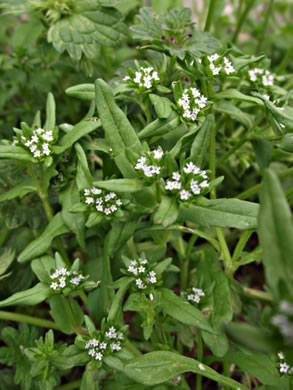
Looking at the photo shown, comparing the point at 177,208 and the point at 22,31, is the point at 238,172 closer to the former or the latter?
the point at 177,208

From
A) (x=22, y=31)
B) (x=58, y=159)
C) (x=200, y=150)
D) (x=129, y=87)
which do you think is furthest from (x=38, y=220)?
(x=22, y=31)

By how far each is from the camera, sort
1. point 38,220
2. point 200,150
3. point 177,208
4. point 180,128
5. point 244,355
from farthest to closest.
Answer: point 38,220, point 180,128, point 244,355, point 200,150, point 177,208

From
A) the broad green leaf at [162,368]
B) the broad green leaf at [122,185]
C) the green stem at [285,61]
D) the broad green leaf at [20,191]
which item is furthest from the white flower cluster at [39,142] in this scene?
the green stem at [285,61]

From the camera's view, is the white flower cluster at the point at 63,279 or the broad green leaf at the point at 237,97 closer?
the white flower cluster at the point at 63,279

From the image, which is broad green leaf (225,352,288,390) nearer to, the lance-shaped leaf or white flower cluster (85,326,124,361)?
white flower cluster (85,326,124,361)

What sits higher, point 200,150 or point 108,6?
point 108,6

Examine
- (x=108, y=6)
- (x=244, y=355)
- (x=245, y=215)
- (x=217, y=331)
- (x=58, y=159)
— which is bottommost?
(x=244, y=355)

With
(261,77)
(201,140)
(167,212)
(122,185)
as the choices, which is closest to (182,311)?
(167,212)

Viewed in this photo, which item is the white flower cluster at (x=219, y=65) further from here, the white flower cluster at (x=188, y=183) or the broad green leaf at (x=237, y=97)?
the white flower cluster at (x=188, y=183)
